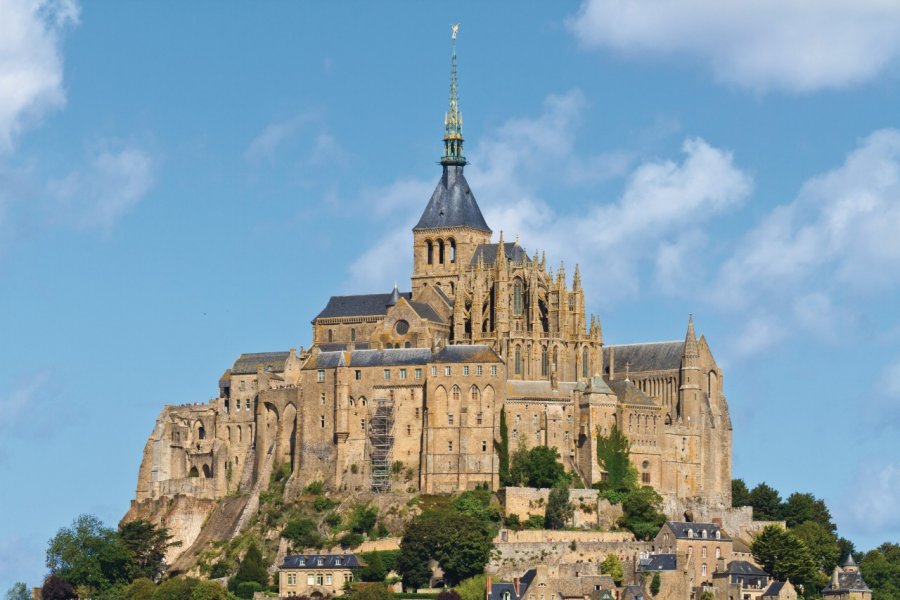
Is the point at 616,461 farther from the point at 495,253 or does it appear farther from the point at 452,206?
the point at 452,206

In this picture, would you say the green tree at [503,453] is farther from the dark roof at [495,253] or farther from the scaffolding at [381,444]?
the dark roof at [495,253]

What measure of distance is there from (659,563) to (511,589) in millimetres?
8725

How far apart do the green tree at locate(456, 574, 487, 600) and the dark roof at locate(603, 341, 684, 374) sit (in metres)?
22.6

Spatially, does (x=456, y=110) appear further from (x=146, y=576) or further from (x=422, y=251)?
(x=146, y=576)

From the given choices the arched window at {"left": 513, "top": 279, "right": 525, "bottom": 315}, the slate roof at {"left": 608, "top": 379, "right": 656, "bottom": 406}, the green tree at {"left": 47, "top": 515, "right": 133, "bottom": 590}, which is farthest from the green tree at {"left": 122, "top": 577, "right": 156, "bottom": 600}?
the slate roof at {"left": 608, "top": 379, "right": 656, "bottom": 406}

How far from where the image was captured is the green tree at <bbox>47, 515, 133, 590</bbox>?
131 meters

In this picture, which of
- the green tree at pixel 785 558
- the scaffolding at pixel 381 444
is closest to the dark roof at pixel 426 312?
the scaffolding at pixel 381 444

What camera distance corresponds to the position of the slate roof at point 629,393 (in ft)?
431

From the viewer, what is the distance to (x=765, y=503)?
138m

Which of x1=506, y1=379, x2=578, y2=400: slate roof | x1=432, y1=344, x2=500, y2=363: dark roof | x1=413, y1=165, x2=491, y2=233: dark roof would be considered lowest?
x1=506, y1=379, x2=578, y2=400: slate roof

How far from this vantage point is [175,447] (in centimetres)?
14200

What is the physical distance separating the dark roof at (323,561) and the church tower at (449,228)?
21.3 metres

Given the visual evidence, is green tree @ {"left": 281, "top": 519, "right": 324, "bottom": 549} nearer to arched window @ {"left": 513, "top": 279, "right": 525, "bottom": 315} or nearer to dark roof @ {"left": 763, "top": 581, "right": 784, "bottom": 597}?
arched window @ {"left": 513, "top": 279, "right": 525, "bottom": 315}

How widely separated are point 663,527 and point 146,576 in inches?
1202
